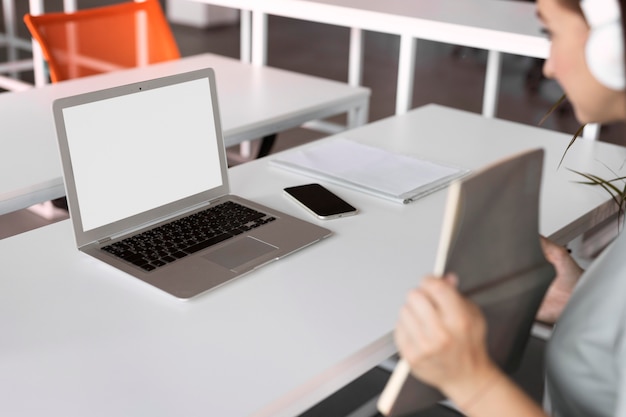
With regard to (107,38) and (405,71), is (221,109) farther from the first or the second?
(107,38)

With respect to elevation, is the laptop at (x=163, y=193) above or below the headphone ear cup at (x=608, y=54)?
below

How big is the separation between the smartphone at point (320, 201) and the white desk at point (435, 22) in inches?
28.6

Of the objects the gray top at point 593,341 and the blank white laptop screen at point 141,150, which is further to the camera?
the blank white laptop screen at point 141,150

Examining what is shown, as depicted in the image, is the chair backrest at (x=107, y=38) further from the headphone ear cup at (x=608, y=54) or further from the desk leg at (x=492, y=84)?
the headphone ear cup at (x=608, y=54)

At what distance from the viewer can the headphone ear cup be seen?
30.3 inches

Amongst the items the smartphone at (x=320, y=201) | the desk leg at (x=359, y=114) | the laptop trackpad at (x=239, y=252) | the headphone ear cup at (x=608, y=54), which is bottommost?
the desk leg at (x=359, y=114)

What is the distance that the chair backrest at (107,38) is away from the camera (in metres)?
2.60

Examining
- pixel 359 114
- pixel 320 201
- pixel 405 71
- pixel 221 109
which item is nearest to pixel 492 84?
pixel 405 71

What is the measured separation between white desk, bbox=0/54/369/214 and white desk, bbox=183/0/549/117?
0.63ft

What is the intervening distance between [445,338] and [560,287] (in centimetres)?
50

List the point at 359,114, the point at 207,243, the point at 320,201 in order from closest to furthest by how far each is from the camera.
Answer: the point at 207,243 → the point at 320,201 → the point at 359,114

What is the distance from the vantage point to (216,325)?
1.12 m

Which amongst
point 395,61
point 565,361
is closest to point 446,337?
point 565,361

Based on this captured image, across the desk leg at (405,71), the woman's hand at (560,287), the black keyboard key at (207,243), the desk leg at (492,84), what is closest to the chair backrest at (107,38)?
the desk leg at (405,71)
